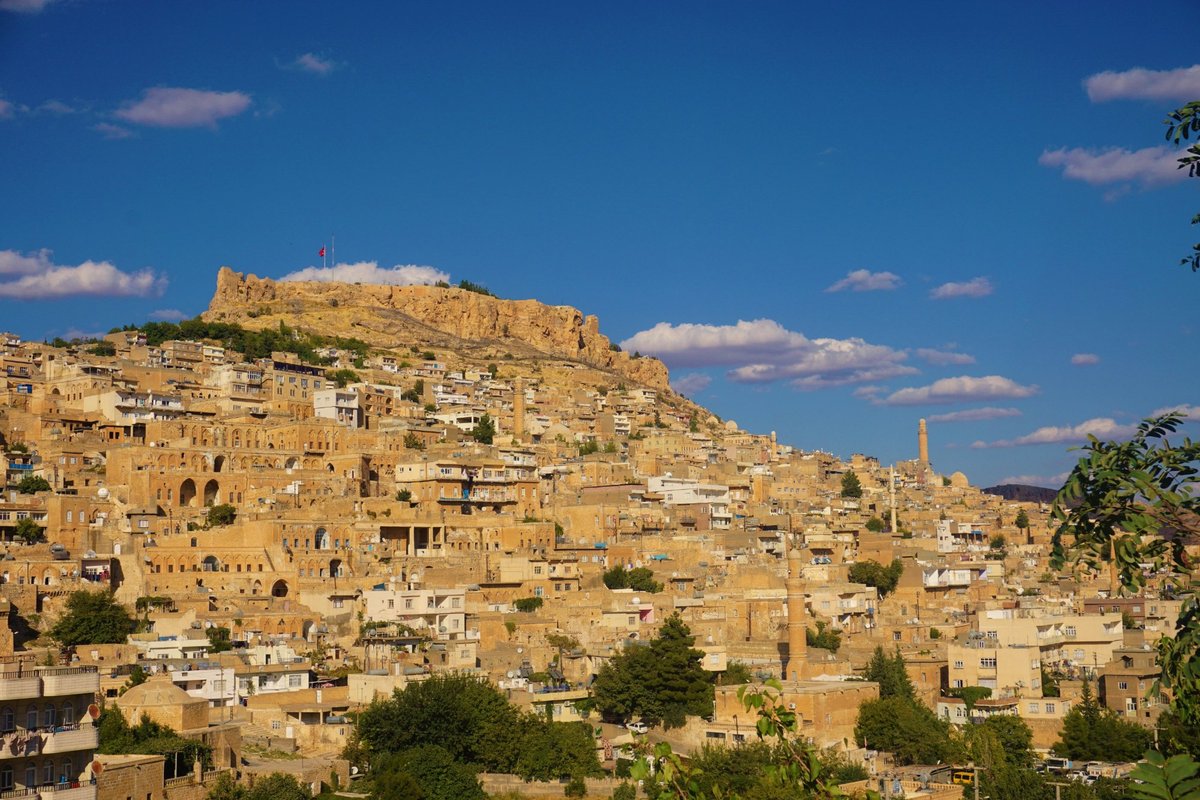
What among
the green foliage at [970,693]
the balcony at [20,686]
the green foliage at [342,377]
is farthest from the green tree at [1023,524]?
the balcony at [20,686]

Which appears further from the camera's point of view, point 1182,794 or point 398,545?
point 398,545

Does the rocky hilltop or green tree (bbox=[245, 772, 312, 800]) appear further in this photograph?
the rocky hilltop

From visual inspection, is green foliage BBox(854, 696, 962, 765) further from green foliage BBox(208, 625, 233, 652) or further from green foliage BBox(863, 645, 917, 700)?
green foliage BBox(208, 625, 233, 652)

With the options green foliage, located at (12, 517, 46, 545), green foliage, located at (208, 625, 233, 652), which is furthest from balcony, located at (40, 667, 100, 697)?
green foliage, located at (12, 517, 46, 545)

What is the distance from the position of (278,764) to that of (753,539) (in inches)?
963

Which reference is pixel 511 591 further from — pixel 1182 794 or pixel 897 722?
pixel 1182 794

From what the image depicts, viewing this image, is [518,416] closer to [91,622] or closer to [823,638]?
[823,638]

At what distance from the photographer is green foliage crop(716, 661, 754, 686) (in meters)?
33.8

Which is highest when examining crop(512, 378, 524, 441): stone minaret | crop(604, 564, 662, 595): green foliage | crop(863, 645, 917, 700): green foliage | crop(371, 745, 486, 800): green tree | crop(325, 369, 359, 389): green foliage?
crop(325, 369, 359, 389): green foliage

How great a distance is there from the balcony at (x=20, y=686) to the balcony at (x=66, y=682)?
0.10 metres

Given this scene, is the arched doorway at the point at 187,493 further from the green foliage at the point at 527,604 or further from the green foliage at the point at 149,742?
the green foliage at the point at 149,742

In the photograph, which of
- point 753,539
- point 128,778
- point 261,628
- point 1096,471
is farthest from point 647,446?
point 1096,471

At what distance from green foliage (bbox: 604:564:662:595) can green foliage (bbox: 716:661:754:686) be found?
5.70m

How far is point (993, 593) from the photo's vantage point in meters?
47.8
